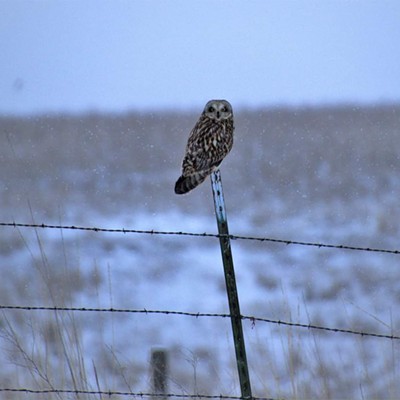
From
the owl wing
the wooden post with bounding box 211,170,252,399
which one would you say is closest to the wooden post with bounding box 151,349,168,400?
the wooden post with bounding box 211,170,252,399

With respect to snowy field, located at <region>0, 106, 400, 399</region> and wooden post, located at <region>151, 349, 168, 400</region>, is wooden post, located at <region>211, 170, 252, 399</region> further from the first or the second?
wooden post, located at <region>151, 349, 168, 400</region>

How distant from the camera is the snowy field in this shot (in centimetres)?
Answer: 597

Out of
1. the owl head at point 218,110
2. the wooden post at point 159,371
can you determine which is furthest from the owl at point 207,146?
the wooden post at point 159,371

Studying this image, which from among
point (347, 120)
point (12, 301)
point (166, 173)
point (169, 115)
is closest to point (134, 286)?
point (12, 301)

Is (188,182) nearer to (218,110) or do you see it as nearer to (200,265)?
(218,110)

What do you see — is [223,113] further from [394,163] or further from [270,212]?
[394,163]

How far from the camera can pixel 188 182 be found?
601 cm

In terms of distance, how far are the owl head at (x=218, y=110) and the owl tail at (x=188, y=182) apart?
2.37 ft

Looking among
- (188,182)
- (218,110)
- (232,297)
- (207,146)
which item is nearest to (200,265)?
(218,110)

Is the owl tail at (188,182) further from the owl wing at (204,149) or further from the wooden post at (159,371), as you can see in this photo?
the wooden post at (159,371)

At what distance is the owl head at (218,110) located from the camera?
6.88m

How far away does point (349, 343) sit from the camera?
7707 millimetres

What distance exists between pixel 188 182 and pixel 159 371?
45.5 inches

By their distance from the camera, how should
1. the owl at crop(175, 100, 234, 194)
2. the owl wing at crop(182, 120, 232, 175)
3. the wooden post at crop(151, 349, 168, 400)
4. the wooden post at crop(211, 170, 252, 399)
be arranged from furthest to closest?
1. the owl wing at crop(182, 120, 232, 175)
2. the owl at crop(175, 100, 234, 194)
3. the wooden post at crop(151, 349, 168, 400)
4. the wooden post at crop(211, 170, 252, 399)
